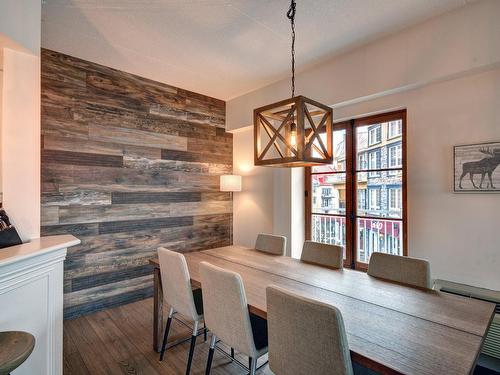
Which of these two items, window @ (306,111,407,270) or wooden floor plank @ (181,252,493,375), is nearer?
wooden floor plank @ (181,252,493,375)

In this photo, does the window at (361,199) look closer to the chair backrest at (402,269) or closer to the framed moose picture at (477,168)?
the framed moose picture at (477,168)

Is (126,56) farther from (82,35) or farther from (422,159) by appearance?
(422,159)

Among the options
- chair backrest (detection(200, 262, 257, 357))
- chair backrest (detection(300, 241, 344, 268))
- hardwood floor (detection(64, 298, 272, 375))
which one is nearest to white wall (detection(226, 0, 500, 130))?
chair backrest (detection(300, 241, 344, 268))

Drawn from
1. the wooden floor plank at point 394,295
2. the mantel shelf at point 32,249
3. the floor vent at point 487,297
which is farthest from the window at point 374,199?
the mantel shelf at point 32,249

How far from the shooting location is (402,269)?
6.25 feet

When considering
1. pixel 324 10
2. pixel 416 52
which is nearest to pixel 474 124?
pixel 416 52

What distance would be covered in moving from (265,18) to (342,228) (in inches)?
95.4

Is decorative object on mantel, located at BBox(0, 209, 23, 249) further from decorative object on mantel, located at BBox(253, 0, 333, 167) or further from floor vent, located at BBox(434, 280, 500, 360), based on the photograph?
floor vent, located at BBox(434, 280, 500, 360)

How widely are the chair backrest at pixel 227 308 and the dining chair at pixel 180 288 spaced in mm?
219

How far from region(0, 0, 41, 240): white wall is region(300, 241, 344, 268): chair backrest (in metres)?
2.10

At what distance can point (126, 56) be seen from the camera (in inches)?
117

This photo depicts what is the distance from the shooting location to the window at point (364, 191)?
2869 millimetres

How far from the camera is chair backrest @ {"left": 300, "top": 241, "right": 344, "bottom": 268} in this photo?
2.26 metres

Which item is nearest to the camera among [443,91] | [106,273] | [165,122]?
[443,91]
